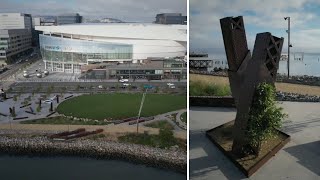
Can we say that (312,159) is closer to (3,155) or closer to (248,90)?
(248,90)

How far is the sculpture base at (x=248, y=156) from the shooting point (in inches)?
70.0

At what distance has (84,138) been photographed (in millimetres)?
4367

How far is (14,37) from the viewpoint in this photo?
982 cm

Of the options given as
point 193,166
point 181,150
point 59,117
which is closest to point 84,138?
point 59,117

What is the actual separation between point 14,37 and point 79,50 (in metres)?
2.16

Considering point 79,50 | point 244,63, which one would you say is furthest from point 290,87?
point 79,50

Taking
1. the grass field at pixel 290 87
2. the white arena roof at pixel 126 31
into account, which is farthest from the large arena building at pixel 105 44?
the grass field at pixel 290 87

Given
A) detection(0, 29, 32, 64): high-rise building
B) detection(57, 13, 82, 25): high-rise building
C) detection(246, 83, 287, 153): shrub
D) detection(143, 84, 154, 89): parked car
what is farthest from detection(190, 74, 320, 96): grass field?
detection(57, 13, 82, 25): high-rise building

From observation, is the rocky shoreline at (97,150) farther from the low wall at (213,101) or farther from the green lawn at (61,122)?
the low wall at (213,101)

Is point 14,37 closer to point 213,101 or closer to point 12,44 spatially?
point 12,44

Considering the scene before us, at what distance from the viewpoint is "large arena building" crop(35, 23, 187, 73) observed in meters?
9.48

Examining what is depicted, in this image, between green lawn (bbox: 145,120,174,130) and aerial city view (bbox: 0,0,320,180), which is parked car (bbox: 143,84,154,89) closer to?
aerial city view (bbox: 0,0,320,180)

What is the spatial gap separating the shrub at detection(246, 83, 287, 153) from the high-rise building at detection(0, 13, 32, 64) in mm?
8943

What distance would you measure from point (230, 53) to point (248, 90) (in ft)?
1.14
